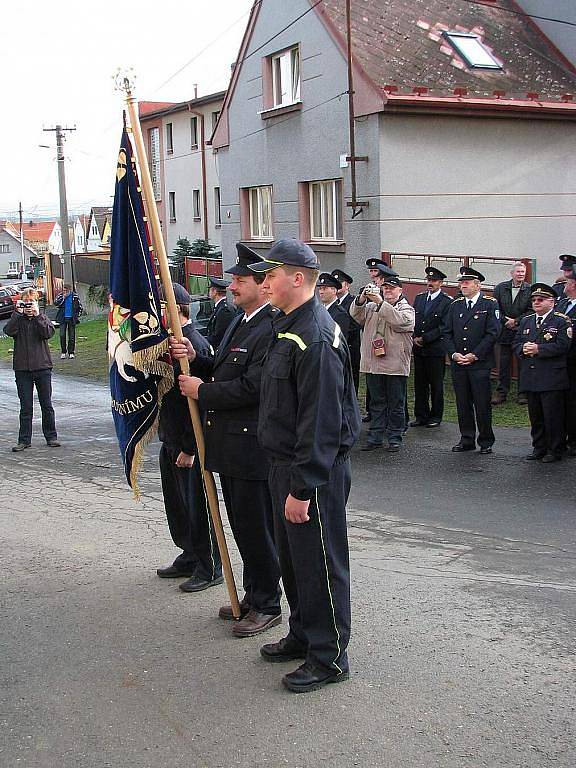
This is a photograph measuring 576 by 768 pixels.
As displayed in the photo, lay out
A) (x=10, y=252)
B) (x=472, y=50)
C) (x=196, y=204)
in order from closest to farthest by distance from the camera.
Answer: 1. (x=472, y=50)
2. (x=196, y=204)
3. (x=10, y=252)

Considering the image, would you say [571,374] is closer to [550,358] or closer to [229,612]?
[550,358]

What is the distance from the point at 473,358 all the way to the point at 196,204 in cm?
3363

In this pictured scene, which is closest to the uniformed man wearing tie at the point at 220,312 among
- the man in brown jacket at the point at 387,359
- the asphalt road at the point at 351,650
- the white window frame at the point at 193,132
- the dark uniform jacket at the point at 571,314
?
the man in brown jacket at the point at 387,359

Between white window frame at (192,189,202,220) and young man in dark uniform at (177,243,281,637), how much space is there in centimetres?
3777

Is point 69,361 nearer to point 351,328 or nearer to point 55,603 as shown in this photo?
point 351,328

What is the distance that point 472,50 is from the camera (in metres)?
19.5

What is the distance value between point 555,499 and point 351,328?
4413 mm

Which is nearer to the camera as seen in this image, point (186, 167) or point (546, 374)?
point (546, 374)

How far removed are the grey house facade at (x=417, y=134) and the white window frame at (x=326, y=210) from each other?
4 cm

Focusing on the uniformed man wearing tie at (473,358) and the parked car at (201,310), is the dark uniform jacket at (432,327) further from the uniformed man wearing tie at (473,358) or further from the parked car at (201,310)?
the parked car at (201,310)

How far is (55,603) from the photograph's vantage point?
19.6 feet

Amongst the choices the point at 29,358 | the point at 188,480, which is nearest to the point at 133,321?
the point at 188,480

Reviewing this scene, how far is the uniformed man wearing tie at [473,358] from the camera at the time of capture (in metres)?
10.7

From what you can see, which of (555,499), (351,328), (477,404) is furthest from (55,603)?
(351,328)
